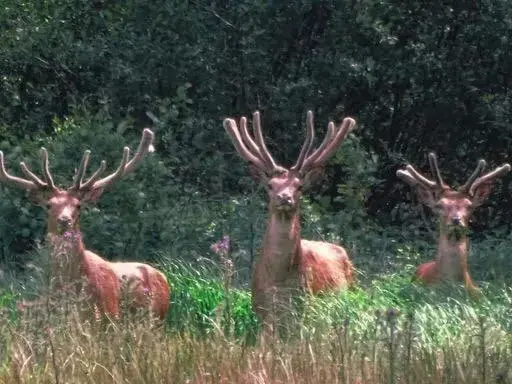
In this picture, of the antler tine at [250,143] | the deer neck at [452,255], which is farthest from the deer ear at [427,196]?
the antler tine at [250,143]

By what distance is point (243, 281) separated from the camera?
12352 millimetres

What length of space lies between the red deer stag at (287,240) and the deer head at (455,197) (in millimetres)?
1129

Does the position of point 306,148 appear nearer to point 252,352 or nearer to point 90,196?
point 90,196

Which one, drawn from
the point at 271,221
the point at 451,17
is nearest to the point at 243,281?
the point at 271,221

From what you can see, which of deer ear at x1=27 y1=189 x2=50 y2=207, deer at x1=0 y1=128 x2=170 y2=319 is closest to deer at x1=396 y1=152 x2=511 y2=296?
deer at x1=0 y1=128 x2=170 y2=319

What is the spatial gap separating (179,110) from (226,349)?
7.93 metres

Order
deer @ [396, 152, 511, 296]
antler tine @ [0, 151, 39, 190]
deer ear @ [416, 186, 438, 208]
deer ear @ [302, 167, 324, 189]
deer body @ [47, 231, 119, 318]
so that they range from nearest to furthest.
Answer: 1. deer body @ [47, 231, 119, 318]
2. deer ear @ [302, 167, 324, 189]
3. antler tine @ [0, 151, 39, 190]
4. deer @ [396, 152, 511, 296]
5. deer ear @ [416, 186, 438, 208]

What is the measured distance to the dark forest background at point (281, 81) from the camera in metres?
15.7

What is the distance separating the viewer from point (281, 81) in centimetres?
1608

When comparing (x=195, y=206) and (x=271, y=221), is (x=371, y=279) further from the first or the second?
(x=195, y=206)

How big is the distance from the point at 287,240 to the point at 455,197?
6.84 feet

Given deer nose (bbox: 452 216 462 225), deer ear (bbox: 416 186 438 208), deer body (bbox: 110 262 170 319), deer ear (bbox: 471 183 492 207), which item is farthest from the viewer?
deer ear (bbox: 416 186 438 208)

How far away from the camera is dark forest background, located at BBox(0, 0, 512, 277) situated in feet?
51.6

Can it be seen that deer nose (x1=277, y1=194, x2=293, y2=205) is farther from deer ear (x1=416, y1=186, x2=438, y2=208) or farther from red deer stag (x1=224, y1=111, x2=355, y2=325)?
deer ear (x1=416, y1=186, x2=438, y2=208)
